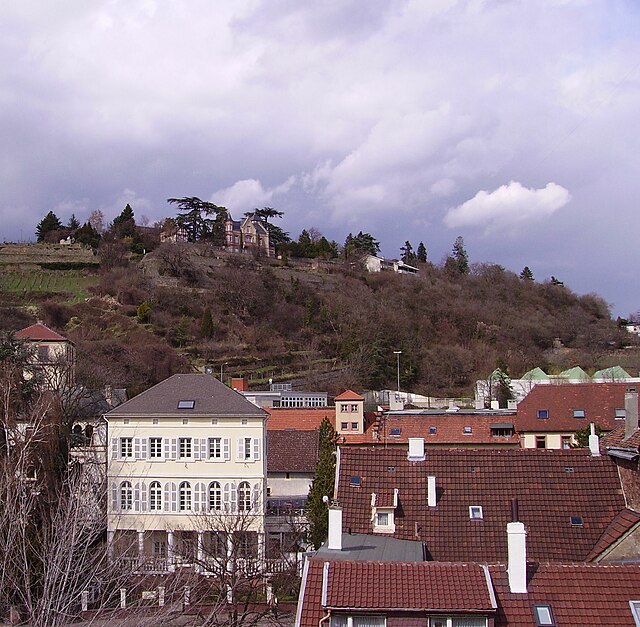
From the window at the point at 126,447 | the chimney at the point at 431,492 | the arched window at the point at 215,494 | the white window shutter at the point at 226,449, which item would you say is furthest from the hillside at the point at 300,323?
the chimney at the point at 431,492

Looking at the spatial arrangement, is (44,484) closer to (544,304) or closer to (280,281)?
(280,281)

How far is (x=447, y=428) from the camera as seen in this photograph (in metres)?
46.6

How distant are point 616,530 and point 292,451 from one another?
2531 cm

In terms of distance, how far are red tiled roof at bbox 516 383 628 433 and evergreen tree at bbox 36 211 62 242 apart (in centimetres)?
7866

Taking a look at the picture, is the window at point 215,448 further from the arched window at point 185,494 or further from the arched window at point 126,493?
the arched window at point 126,493

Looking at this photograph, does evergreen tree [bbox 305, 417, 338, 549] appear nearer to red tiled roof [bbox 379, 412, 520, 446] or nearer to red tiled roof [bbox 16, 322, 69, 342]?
red tiled roof [bbox 379, 412, 520, 446]

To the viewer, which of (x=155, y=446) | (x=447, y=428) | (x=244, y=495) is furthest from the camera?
(x=447, y=428)

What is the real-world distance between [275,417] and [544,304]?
73.2 metres

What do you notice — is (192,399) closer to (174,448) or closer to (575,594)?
(174,448)

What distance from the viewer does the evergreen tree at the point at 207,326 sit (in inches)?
3226

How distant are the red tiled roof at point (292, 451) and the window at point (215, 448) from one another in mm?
8230

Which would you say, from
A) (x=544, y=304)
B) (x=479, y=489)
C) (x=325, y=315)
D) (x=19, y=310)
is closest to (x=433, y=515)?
(x=479, y=489)

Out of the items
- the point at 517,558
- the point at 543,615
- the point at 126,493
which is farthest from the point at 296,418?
the point at 543,615

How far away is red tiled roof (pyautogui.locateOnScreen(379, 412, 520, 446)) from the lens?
148ft
